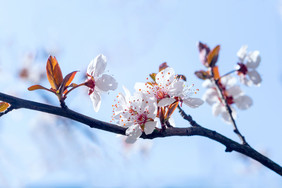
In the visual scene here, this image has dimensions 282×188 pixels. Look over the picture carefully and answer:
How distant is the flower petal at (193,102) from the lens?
3.93ft

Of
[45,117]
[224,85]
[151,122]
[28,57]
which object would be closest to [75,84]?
[151,122]

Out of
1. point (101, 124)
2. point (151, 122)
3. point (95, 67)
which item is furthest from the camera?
point (95, 67)

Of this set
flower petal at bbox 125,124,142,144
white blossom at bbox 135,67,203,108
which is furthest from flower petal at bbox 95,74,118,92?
flower petal at bbox 125,124,142,144

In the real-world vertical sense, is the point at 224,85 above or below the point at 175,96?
above

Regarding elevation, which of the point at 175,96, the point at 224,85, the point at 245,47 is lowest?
the point at 175,96

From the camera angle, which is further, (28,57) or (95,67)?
(28,57)

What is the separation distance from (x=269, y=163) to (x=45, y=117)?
4478mm

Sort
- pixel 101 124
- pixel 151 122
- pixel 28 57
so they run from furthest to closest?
pixel 28 57
pixel 151 122
pixel 101 124

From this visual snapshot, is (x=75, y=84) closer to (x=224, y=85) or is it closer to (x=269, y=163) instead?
(x=269, y=163)

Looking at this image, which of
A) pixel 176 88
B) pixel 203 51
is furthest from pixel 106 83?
pixel 203 51

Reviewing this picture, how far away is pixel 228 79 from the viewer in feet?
6.48

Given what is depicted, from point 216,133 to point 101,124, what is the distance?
0.41m

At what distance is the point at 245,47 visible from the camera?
187cm

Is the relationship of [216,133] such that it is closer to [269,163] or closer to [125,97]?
[269,163]
